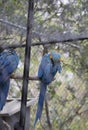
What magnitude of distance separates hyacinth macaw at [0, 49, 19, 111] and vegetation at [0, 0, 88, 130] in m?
0.07

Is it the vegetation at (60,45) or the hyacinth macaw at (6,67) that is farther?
the vegetation at (60,45)

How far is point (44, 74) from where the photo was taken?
712mm

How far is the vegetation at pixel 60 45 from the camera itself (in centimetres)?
96

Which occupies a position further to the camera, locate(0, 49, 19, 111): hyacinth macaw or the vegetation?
the vegetation

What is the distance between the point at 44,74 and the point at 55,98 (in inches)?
38.6

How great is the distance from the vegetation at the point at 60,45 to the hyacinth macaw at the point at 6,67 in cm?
7

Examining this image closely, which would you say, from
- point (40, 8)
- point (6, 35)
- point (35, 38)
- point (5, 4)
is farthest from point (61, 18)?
point (35, 38)

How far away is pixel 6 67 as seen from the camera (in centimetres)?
70

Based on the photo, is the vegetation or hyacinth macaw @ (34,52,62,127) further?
the vegetation

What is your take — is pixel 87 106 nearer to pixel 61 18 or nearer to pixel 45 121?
pixel 45 121

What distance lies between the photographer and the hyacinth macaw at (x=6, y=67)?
692mm

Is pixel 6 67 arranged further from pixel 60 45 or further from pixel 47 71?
pixel 60 45

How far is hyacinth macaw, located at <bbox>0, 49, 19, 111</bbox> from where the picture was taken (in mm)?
692

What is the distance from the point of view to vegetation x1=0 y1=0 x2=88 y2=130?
96cm
